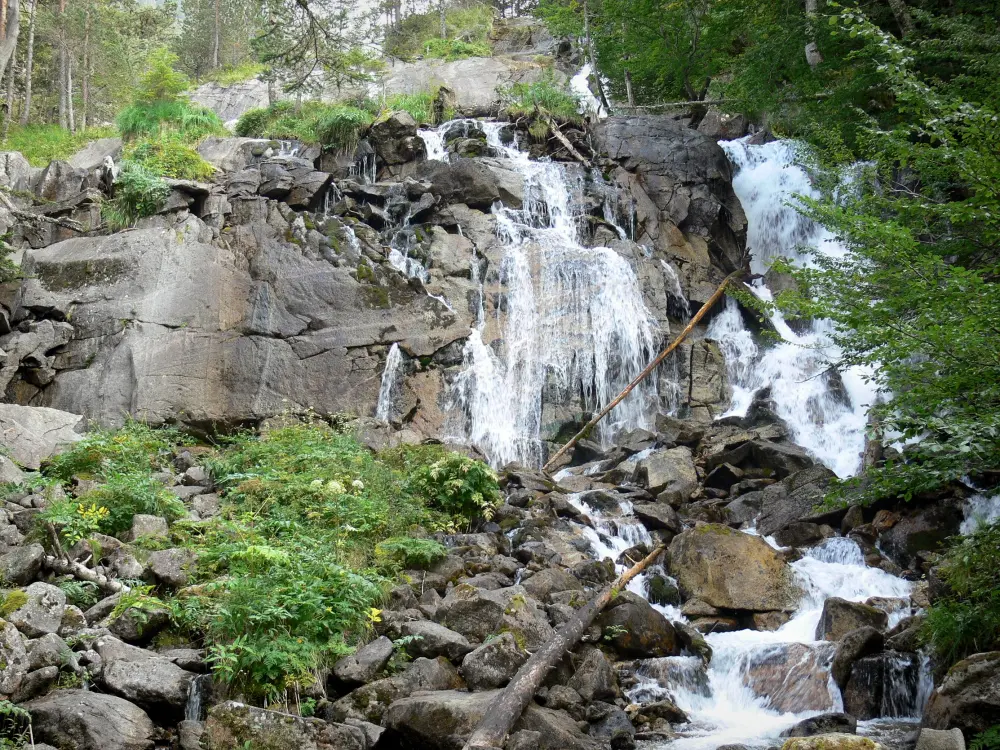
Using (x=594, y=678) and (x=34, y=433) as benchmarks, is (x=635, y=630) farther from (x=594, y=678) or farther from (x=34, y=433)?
(x=34, y=433)

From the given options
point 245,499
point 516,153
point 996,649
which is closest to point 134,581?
point 245,499

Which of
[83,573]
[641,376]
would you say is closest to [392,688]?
[83,573]

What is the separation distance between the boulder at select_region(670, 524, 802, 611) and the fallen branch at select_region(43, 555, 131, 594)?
621 centimetres

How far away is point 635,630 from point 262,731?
13.0ft

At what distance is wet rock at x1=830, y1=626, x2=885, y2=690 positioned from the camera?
275 inches

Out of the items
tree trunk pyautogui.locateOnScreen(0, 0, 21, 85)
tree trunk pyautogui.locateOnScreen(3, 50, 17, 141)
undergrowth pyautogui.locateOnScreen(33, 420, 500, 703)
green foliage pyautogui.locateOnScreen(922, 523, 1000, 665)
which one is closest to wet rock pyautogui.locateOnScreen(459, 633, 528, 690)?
undergrowth pyautogui.locateOnScreen(33, 420, 500, 703)

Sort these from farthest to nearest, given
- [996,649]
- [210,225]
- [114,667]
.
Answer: [210,225] < [996,649] < [114,667]

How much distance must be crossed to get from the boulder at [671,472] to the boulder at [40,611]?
8.66 meters

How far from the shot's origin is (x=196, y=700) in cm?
536

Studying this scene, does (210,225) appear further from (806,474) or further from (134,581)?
(806,474)

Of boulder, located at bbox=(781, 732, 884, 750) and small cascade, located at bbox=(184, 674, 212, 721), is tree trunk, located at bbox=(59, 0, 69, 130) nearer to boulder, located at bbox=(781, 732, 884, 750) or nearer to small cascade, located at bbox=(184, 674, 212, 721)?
small cascade, located at bbox=(184, 674, 212, 721)

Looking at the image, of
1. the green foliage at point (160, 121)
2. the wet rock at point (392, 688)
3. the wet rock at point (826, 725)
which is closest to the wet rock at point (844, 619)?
the wet rock at point (826, 725)

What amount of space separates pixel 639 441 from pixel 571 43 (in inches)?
933

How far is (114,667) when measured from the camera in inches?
212
